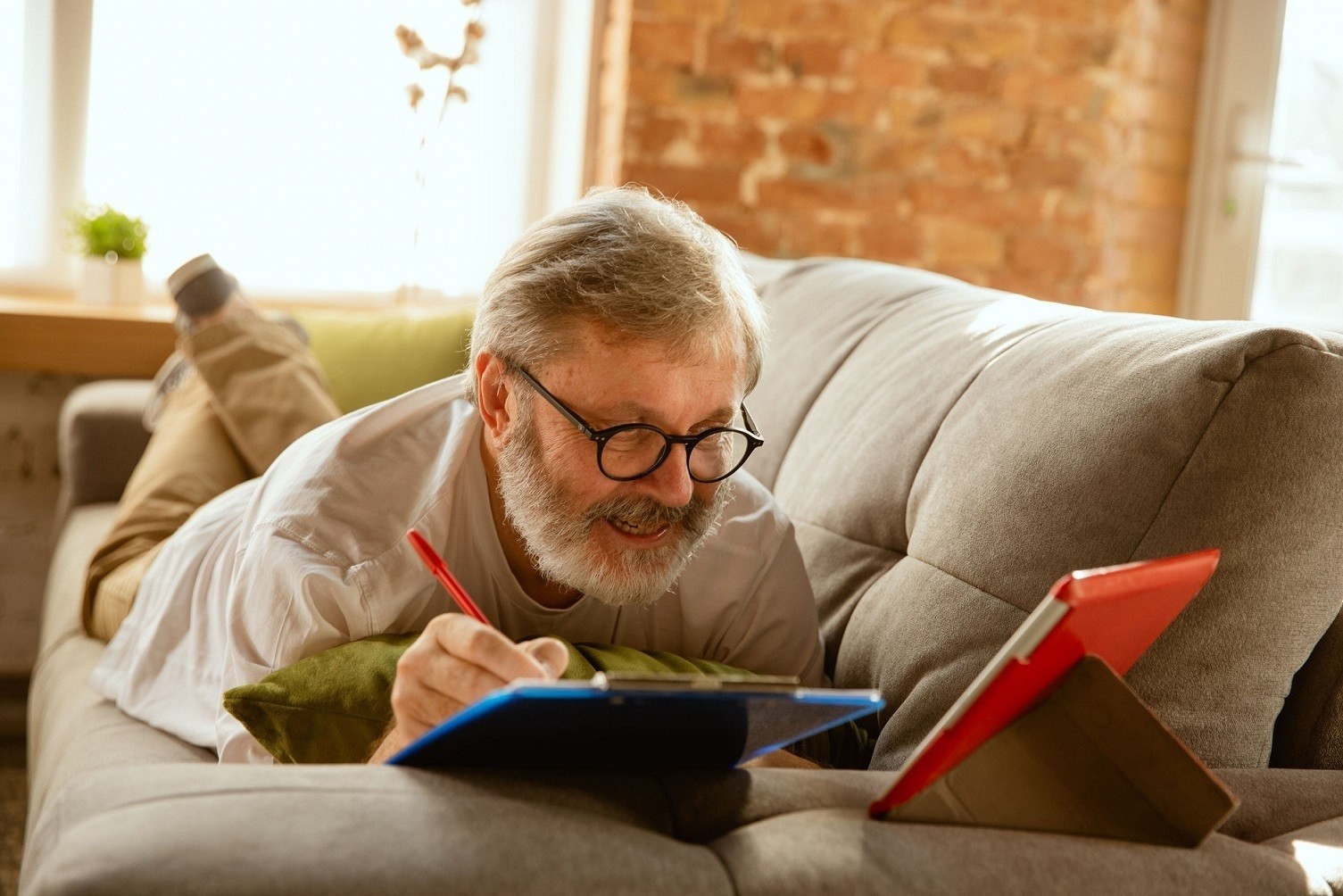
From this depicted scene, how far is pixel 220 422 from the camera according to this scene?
2.24m

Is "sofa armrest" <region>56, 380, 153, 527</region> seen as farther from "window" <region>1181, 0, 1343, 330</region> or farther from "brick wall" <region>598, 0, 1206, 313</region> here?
"window" <region>1181, 0, 1343, 330</region>

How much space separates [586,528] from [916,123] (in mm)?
2141

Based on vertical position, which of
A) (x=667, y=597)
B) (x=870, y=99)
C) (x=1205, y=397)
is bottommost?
(x=667, y=597)

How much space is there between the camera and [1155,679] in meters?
1.08

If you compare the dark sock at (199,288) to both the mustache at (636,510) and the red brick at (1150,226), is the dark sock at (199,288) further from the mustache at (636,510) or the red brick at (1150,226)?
the red brick at (1150,226)

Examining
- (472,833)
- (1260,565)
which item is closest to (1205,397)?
(1260,565)

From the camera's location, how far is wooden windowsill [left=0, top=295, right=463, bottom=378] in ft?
9.43

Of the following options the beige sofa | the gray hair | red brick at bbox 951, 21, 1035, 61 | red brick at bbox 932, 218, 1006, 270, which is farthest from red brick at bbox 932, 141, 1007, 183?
the gray hair

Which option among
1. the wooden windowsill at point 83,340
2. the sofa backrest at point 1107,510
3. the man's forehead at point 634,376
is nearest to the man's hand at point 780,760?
the sofa backrest at point 1107,510

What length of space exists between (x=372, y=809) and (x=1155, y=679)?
2.13 feet

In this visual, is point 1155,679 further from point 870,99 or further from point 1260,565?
point 870,99

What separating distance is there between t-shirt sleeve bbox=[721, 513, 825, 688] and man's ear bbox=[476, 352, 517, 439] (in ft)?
1.07

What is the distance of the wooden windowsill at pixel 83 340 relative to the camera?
2.87 meters

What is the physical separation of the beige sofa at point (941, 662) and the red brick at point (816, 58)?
4.71ft
